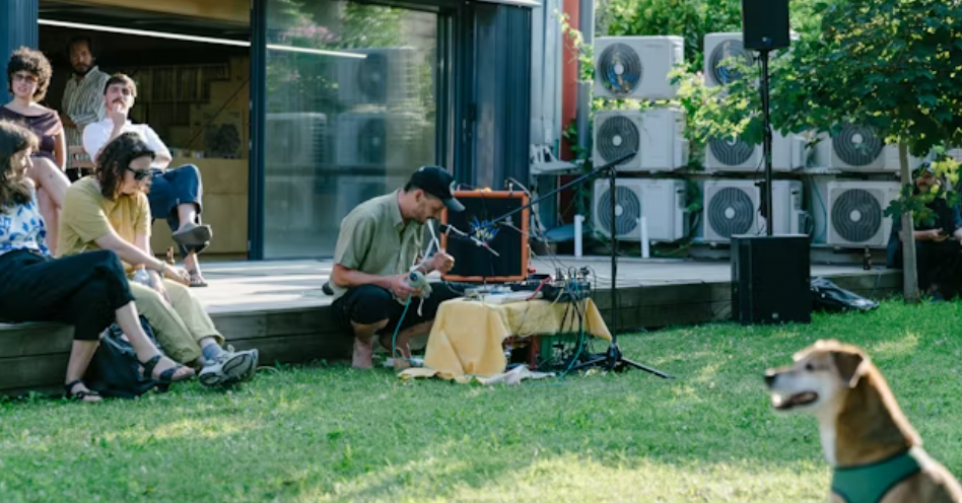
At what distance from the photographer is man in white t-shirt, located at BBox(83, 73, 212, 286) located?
8.85m

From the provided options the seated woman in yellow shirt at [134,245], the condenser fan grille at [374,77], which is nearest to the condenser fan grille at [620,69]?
the condenser fan grille at [374,77]

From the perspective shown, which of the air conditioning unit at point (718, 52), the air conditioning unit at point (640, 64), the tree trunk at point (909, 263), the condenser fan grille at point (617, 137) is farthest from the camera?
the condenser fan grille at point (617, 137)

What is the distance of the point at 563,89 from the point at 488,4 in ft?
7.20

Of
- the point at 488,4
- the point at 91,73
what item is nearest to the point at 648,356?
the point at 91,73

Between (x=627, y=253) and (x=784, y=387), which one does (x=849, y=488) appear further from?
(x=627, y=253)

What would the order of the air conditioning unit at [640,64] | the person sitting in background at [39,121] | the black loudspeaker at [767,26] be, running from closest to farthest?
the person sitting in background at [39,121], the black loudspeaker at [767,26], the air conditioning unit at [640,64]

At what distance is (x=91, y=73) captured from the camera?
36.4 feet

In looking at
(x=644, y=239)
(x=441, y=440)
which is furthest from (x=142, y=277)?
(x=644, y=239)

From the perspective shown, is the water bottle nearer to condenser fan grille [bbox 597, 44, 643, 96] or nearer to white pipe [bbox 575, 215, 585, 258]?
white pipe [bbox 575, 215, 585, 258]

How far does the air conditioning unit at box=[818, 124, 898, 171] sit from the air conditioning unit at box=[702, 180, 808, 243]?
19.2 inches

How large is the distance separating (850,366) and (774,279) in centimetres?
690

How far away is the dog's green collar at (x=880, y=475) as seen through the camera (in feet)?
11.2

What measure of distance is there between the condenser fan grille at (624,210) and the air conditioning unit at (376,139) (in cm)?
201

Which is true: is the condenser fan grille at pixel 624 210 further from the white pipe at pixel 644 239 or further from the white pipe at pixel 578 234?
the white pipe at pixel 578 234
